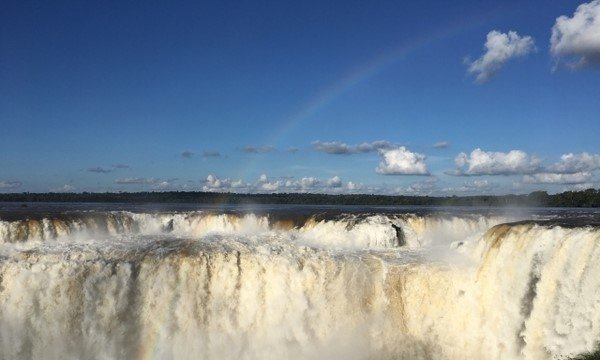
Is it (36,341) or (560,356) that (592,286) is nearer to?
(560,356)

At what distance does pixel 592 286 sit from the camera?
1294 centimetres

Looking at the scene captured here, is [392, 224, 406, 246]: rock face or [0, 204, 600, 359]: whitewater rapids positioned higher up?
[392, 224, 406, 246]: rock face

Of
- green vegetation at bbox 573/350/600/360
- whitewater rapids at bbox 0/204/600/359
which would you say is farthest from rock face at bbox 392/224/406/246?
green vegetation at bbox 573/350/600/360

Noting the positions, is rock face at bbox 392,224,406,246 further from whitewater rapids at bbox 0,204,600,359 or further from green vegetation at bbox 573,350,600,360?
green vegetation at bbox 573,350,600,360

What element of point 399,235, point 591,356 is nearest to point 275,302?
point 591,356

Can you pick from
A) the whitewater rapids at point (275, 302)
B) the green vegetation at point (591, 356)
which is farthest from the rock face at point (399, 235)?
the green vegetation at point (591, 356)

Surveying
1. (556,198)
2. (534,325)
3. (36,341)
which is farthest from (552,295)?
(556,198)

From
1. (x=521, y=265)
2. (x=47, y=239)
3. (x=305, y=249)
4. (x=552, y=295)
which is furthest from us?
(x=47, y=239)

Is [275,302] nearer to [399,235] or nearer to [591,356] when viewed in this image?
[591,356]

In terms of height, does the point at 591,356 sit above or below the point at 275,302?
below

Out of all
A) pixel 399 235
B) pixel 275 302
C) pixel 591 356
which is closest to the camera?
pixel 591 356

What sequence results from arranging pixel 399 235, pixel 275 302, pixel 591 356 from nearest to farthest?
1. pixel 591 356
2. pixel 275 302
3. pixel 399 235

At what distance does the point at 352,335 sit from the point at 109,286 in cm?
753

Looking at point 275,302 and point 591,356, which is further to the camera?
point 275,302
